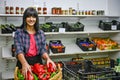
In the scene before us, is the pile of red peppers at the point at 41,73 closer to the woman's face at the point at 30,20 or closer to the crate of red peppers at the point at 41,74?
the crate of red peppers at the point at 41,74

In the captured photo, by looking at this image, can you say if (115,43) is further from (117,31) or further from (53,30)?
(53,30)

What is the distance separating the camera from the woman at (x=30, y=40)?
91.8 inches

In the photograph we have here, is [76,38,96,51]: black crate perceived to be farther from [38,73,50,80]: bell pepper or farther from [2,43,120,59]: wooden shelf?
[38,73,50,80]: bell pepper

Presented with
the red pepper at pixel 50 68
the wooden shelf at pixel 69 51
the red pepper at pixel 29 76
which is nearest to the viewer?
the red pepper at pixel 29 76

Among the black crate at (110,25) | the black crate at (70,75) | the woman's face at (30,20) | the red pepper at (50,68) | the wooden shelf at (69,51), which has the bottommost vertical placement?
the wooden shelf at (69,51)

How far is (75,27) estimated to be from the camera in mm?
4594

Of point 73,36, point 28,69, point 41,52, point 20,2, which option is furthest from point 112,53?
point 28,69

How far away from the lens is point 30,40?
240 cm

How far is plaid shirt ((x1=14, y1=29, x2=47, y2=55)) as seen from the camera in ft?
7.65

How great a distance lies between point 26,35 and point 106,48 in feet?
9.50

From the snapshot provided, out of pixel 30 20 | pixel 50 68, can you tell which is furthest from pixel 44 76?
pixel 30 20

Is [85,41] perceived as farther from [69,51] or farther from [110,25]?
[110,25]

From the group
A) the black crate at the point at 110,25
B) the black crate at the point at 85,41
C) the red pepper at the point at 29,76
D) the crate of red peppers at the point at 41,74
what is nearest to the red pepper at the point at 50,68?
the crate of red peppers at the point at 41,74

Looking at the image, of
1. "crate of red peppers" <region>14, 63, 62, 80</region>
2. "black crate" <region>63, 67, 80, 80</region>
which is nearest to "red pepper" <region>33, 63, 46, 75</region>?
"crate of red peppers" <region>14, 63, 62, 80</region>
